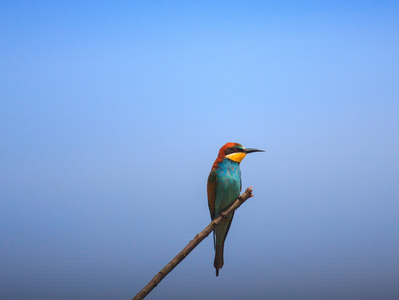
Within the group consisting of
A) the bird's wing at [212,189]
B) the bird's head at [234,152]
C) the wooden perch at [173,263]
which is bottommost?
the wooden perch at [173,263]

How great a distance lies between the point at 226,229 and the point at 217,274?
42cm

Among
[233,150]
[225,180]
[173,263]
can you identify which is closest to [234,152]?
[233,150]

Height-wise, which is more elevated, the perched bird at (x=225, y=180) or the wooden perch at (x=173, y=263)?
the perched bird at (x=225, y=180)

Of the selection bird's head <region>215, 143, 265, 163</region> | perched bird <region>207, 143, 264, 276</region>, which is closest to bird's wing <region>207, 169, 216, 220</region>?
perched bird <region>207, 143, 264, 276</region>

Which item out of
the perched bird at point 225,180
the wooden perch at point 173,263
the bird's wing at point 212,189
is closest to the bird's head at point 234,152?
the perched bird at point 225,180

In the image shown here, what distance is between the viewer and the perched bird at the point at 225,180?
280 cm

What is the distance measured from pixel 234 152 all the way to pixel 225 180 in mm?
196

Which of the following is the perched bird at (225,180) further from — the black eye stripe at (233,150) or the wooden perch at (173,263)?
the wooden perch at (173,263)

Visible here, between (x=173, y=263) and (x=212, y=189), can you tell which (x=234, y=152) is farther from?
(x=173, y=263)

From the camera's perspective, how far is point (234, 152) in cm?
281

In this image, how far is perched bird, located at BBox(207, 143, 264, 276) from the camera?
280 cm

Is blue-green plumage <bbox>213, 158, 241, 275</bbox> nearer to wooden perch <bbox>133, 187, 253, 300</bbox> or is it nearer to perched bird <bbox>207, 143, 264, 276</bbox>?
perched bird <bbox>207, 143, 264, 276</bbox>

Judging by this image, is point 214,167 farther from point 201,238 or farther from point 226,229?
point 201,238

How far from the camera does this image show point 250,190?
2133 mm
